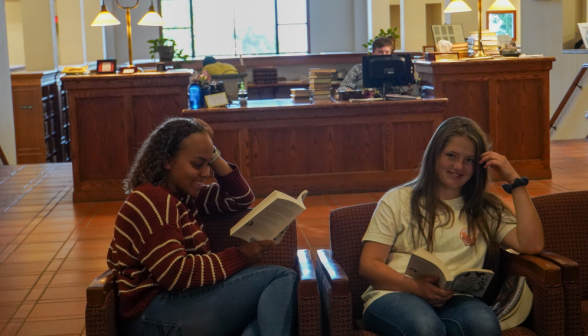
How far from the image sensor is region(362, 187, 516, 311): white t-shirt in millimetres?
2285

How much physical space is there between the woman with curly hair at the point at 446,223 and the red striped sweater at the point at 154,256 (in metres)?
0.46

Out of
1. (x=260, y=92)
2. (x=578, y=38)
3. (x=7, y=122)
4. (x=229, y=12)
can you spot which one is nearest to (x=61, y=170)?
(x=7, y=122)

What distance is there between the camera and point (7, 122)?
347 inches

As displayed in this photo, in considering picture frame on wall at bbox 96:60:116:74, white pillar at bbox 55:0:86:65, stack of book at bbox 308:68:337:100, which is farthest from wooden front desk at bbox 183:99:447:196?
white pillar at bbox 55:0:86:65

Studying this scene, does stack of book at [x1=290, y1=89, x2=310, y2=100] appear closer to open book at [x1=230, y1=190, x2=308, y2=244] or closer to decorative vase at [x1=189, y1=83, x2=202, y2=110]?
decorative vase at [x1=189, y1=83, x2=202, y2=110]

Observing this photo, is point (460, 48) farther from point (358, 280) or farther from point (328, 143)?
point (358, 280)

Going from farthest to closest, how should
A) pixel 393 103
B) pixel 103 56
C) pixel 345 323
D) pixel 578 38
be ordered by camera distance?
pixel 103 56
pixel 578 38
pixel 393 103
pixel 345 323

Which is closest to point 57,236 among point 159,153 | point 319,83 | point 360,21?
point 319,83

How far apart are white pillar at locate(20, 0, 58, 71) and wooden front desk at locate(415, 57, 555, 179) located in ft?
21.4

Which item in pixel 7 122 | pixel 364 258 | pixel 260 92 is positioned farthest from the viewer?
pixel 260 92

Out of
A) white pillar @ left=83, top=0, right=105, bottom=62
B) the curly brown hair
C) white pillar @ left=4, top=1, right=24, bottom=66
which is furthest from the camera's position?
white pillar @ left=4, top=1, right=24, bottom=66

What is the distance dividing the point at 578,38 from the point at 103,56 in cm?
878

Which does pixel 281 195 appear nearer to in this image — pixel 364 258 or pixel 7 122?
pixel 364 258

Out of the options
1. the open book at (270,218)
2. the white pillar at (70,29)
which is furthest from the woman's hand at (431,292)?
the white pillar at (70,29)
